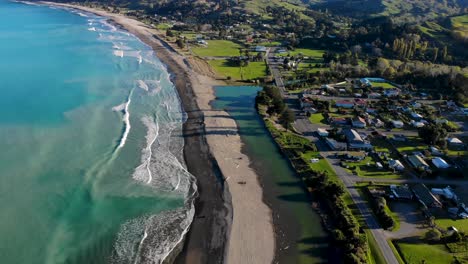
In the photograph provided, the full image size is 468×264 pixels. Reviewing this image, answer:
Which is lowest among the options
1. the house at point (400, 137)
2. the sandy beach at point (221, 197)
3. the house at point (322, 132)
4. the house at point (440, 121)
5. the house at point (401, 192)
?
the sandy beach at point (221, 197)

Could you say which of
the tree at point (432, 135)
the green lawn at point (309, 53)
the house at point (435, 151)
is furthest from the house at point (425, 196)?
the green lawn at point (309, 53)

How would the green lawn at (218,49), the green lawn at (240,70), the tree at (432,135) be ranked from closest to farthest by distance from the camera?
the tree at (432,135) → the green lawn at (240,70) → the green lawn at (218,49)

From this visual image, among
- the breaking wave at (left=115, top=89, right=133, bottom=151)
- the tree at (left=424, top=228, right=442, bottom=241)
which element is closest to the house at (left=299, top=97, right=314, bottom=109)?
the breaking wave at (left=115, top=89, right=133, bottom=151)

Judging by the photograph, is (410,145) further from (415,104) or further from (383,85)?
(383,85)

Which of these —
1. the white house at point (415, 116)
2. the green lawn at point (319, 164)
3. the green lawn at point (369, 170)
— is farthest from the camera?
the white house at point (415, 116)

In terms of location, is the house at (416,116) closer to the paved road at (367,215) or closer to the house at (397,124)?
the house at (397,124)

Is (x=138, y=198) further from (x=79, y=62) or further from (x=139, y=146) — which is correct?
(x=79, y=62)

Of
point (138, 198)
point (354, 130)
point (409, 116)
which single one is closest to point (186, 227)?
point (138, 198)
